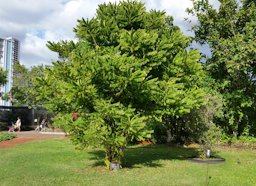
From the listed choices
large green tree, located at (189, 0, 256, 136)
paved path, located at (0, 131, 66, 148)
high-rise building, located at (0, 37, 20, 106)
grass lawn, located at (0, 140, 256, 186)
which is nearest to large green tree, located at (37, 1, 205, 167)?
grass lawn, located at (0, 140, 256, 186)

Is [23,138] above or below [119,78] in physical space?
below

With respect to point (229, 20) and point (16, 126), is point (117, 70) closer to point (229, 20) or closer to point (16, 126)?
point (229, 20)

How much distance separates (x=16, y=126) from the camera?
1302 inches

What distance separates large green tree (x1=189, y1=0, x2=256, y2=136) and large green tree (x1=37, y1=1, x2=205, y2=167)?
6666 millimetres

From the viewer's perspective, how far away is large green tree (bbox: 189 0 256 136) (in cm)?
1950

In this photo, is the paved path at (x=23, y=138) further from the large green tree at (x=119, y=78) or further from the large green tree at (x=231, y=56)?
the large green tree at (x=231, y=56)

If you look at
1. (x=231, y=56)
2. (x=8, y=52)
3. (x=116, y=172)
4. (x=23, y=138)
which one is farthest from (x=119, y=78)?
(x=8, y=52)

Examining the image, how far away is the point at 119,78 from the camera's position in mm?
11062

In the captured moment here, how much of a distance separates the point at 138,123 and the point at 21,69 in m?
32.3

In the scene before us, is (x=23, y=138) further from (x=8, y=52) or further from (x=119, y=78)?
(x=8, y=52)

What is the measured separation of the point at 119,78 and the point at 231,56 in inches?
401

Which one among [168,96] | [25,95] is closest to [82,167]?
[168,96]

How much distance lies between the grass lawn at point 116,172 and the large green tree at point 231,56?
18.9 ft

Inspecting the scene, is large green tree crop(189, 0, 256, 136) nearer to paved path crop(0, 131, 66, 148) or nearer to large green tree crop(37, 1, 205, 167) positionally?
large green tree crop(37, 1, 205, 167)
